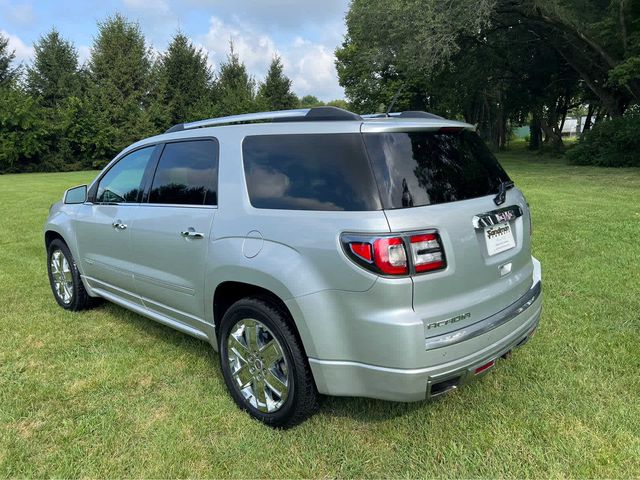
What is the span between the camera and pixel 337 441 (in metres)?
2.82

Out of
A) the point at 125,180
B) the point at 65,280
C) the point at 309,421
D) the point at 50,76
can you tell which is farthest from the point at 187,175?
the point at 50,76

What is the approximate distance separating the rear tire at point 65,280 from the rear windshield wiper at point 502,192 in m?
3.91

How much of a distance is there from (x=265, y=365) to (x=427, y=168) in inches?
58.2

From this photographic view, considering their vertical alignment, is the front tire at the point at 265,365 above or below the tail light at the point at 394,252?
below

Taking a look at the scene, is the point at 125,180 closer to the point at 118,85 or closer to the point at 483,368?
the point at 483,368

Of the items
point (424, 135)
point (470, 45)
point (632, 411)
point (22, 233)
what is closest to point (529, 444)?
point (632, 411)

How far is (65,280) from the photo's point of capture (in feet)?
16.8

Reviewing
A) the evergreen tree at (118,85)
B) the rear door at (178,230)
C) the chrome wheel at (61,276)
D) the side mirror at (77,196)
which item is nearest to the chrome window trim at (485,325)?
the rear door at (178,230)

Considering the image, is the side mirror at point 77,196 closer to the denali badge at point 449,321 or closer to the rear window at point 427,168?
the rear window at point 427,168

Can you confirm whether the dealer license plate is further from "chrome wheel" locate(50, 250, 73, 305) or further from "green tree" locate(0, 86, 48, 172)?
"green tree" locate(0, 86, 48, 172)

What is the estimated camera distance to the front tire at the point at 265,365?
2.75 meters

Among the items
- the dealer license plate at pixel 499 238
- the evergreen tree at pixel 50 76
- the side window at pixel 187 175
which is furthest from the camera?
the evergreen tree at pixel 50 76

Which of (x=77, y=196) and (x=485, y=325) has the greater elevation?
(x=77, y=196)

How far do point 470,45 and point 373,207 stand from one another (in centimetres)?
2846
